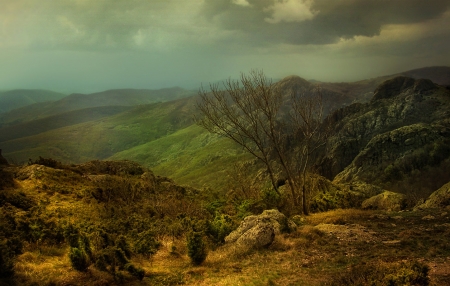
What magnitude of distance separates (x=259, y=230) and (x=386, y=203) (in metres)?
16.0

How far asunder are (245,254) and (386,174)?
103 meters

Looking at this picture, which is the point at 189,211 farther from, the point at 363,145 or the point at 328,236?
the point at 363,145

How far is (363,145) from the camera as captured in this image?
12625 centimetres

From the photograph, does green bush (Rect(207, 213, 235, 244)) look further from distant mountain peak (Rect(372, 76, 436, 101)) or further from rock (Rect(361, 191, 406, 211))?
distant mountain peak (Rect(372, 76, 436, 101))

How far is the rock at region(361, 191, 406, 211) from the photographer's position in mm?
27172

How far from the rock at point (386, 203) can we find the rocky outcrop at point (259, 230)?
1229 centimetres

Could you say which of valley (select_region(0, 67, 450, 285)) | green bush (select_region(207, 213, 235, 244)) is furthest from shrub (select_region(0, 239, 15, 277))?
green bush (select_region(207, 213, 235, 244))

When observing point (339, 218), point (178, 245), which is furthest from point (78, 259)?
point (339, 218)

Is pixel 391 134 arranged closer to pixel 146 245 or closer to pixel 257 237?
pixel 257 237

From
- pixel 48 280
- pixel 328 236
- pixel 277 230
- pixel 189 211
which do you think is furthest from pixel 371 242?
pixel 48 280

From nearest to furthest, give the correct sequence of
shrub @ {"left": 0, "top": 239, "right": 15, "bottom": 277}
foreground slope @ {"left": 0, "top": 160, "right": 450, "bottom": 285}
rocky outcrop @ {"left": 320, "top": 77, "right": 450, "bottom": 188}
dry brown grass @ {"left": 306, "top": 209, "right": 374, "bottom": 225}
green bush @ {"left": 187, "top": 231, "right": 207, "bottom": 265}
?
shrub @ {"left": 0, "top": 239, "right": 15, "bottom": 277} → foreground slope @ {"left": 0, "top": 160, "right": 450, "bottom": 285} → green bush @ {"left": 187, "top": 231, "right": 207, "bottom": 265} → dry brown grass @ {"left": 306, "top": 209, "right": 374, "bottom": 225} → rocky outcrop @ {"left": 320, "top": 77, "right": 450, "bottom": 188}

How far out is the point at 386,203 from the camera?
91.0 feet

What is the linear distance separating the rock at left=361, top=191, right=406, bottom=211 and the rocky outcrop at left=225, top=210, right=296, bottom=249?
12293 mm

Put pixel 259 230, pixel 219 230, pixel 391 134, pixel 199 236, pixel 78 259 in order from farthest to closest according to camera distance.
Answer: pixel 391 134
pixel 219 230
pixel 259 230
pixel 199 236
pixel 78 259
